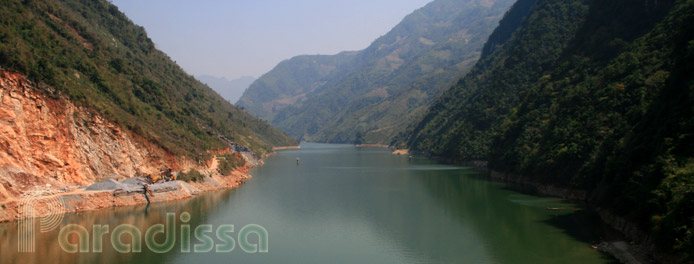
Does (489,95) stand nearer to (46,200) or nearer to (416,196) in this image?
(416,196)

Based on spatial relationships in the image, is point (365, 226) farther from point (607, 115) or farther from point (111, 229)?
point (607, 115)

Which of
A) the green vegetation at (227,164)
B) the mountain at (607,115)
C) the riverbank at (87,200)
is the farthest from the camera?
the green vegetation at (227,164)

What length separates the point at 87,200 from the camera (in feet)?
157

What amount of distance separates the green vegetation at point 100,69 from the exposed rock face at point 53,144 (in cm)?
157

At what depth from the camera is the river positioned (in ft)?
112

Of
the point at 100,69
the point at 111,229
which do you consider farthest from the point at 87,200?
the point at 100,69

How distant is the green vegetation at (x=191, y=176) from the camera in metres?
62.6

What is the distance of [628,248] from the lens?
32031 mm

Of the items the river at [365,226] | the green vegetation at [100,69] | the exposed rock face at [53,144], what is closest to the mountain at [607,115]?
the river at [365,226]

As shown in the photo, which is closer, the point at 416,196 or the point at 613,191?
the point at 613,191

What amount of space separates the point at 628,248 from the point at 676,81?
13467 millimetres

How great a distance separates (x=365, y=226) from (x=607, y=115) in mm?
27390

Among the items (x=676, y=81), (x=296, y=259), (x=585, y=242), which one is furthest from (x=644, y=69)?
(x=296, y=259)

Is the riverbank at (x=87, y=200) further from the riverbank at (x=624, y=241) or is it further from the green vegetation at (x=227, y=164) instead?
the riverbank at (x=624, y=241)
